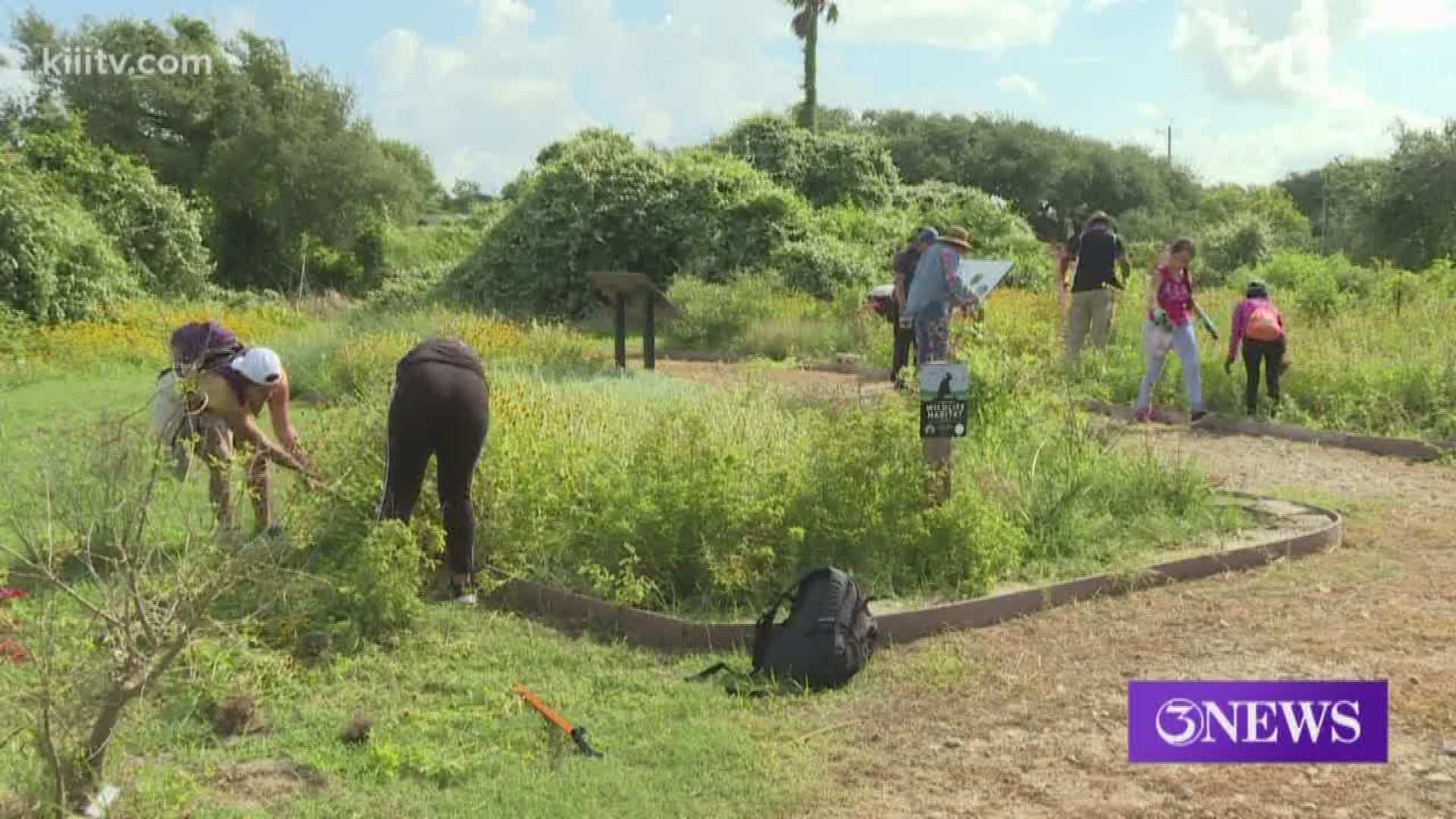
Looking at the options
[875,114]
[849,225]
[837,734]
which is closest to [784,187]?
[849,225]

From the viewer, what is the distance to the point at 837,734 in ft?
14.5

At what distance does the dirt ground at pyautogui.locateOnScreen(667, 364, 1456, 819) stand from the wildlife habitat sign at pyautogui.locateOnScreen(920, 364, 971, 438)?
1.00 m

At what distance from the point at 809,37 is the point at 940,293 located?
122ft

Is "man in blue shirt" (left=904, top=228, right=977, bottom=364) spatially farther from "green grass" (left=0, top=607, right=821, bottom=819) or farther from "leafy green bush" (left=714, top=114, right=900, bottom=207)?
"leafy green bush" (left=714, top=114, right=900, bottom=207)

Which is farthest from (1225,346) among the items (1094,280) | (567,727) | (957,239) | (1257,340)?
(567,727)

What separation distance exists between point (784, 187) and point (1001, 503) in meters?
22.1

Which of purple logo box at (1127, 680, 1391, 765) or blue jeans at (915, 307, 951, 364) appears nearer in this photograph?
purple logo box at (1127, 680, 1391, 765)

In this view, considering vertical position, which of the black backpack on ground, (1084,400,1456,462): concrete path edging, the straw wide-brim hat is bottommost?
the black backpack on ground

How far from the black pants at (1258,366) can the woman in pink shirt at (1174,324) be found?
438mm

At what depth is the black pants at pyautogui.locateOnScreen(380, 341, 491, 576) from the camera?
5785 millimetres

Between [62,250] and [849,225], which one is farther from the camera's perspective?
[849,225]

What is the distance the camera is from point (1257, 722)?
175 inches

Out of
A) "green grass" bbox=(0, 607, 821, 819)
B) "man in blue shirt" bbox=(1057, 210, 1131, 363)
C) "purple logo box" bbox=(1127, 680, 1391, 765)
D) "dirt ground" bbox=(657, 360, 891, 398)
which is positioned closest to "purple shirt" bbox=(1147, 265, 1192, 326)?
"man in blue shirt" bbox=(1057, 210, 1131, 363)

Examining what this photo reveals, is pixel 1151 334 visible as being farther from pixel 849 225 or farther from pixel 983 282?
pixel 849 225
